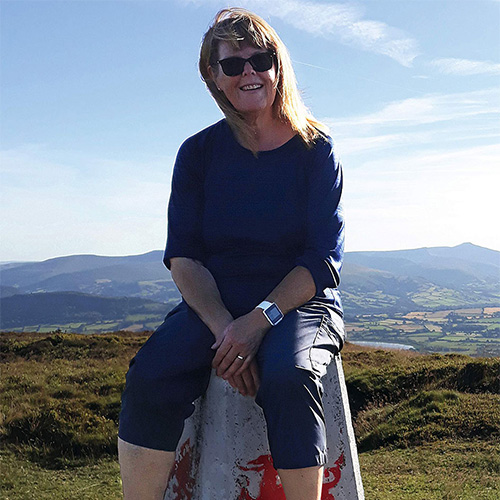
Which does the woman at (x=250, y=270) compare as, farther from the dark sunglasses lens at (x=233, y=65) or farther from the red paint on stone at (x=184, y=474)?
the red paint on stone at (x=184, y=474)

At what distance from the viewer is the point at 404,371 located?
1148cm

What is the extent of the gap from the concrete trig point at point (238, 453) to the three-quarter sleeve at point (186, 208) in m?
0.64

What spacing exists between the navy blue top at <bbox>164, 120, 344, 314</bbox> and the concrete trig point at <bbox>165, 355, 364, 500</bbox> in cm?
44

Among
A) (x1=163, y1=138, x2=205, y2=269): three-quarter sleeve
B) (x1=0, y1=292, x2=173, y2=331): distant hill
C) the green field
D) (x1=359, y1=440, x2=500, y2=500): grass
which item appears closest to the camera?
(x1=163, y1=138, x2=205, y2=269): three-quarter sleeve

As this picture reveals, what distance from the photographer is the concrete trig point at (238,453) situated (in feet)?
9.70

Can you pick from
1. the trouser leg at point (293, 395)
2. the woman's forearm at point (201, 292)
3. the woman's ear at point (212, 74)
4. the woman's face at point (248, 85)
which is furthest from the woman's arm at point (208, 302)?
the woman's ear at point (212, 74)

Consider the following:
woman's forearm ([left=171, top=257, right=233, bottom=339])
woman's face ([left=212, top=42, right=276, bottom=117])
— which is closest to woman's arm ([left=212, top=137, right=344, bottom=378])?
woman's forearm ([left=171, top=257, right=233, bottom=339])

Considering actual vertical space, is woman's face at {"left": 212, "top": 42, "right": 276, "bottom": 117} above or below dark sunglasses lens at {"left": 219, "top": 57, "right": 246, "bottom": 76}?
below

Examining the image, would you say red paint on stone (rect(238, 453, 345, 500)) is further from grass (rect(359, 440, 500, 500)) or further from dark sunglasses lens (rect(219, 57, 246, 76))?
grass (rect(359, 440, 500, 500))

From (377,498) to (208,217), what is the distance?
3.62m

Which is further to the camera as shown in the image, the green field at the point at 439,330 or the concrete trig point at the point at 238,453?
the green field at the point at 439,330

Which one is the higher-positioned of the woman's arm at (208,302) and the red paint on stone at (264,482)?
the woman's arm at (208,302)

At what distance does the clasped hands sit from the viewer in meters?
2.73

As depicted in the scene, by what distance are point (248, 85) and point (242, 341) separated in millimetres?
1256
